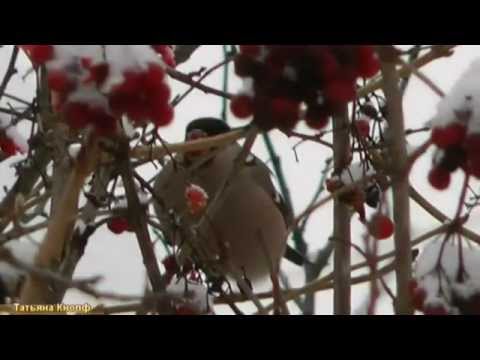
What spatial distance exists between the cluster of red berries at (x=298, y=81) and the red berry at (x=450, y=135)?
5.6 inches

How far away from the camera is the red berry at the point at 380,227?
1.48 meters

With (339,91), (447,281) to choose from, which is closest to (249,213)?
(447,281)

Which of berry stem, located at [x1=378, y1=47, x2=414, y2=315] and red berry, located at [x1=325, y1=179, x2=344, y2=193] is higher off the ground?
red berry, located at [x1=325, y1=179, x2=344, y2=193]

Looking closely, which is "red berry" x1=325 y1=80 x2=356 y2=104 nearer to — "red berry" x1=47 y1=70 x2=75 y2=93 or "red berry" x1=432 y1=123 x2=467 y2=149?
"red berry" x1=432 y1=123 x2=467 y2=149

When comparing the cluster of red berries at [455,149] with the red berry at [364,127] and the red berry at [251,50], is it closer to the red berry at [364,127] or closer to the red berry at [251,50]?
the red berry at [251,50]

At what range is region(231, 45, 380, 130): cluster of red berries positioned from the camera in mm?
1129

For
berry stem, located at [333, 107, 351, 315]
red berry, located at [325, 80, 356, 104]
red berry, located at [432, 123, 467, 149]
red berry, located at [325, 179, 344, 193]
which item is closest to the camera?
red berry, located at [325, 80, 356, 104]

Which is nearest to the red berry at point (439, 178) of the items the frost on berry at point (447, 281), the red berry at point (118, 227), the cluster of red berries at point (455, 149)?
the cluster of red berries at point (455, 149)

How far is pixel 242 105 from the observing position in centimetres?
115

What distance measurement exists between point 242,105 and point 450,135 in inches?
11.1

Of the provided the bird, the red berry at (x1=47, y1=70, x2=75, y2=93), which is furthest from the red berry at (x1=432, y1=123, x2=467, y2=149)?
the bird

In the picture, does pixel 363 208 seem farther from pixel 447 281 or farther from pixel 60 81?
pixel 60 81

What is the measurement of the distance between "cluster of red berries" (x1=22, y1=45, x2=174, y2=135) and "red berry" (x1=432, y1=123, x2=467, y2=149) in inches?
14.1
